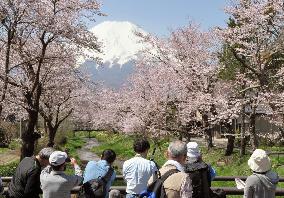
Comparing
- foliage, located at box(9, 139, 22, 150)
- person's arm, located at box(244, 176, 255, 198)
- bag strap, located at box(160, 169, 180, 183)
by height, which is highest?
bag strap, located at box(160, 169, 180, 183)

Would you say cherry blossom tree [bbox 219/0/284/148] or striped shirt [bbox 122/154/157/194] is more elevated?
cherry blossom tree [bbox 219/0/284/148]

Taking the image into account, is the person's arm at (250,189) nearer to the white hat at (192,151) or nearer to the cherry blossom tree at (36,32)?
the white hat at (192,151)

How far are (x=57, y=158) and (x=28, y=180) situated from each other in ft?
2.10

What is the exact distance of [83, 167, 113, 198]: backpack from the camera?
238 inches

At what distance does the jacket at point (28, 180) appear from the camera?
584 cm

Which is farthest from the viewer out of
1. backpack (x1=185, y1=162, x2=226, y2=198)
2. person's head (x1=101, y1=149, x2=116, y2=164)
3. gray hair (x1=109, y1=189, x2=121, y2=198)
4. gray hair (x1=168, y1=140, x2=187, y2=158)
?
gray hair (x1=109, y1=189, x2=121, y2=198)

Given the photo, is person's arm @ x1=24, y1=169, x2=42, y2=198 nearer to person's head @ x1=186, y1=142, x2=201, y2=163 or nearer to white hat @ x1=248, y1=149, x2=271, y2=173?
person's head @ x1=186, y1=142, x2=201, y2=163

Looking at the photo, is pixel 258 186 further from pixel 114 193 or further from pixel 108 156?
pixel 114 193

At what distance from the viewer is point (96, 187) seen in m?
6.06

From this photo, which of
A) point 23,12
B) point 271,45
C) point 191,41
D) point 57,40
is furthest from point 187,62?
point 23,12

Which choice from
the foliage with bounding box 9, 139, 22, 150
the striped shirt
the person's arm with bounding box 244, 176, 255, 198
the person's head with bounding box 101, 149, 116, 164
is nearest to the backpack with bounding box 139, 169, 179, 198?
the person's arm with bounding box 244, 176, 255, 198

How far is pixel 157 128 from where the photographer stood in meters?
26.7

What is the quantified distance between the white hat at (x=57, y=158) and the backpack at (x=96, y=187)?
2.34 ft

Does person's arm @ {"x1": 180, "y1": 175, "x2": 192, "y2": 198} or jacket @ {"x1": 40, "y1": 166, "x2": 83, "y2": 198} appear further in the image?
jacket @ {"x1": 40, "y1": 166, "x2": 83, "y2": 198}
